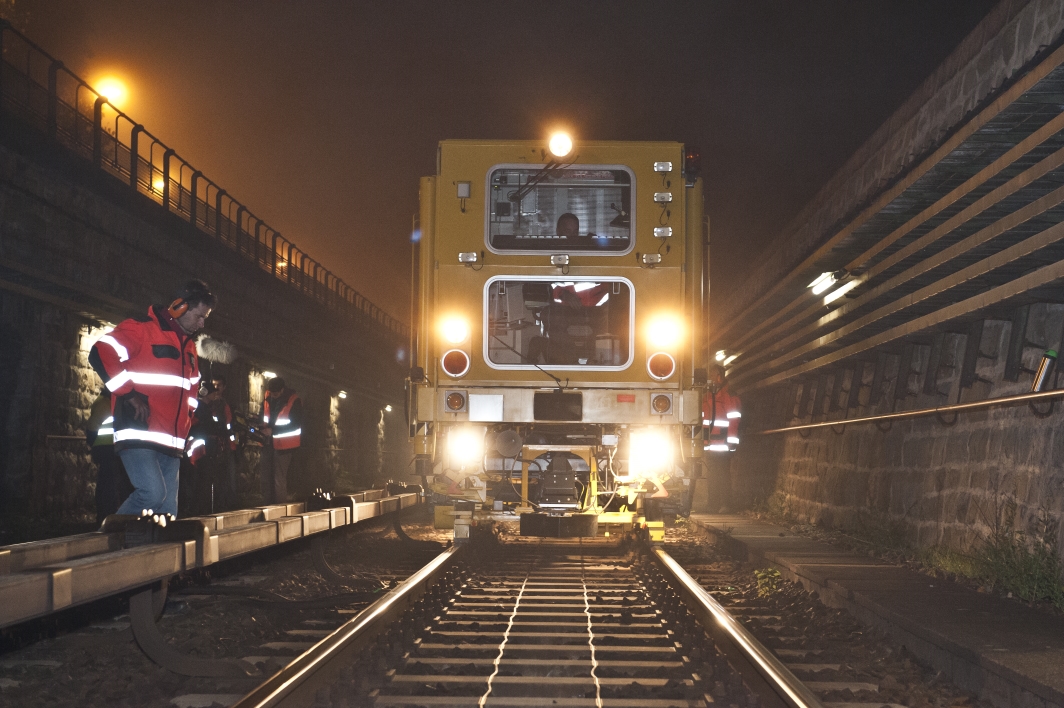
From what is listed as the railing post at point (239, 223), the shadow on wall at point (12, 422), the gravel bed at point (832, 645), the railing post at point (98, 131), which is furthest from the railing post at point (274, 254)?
the gravel bed at point (832, 645)

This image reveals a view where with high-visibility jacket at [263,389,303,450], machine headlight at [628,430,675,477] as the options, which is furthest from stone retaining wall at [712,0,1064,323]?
high-visibility jacket at [263,389,303,450]

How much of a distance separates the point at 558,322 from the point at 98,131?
697 centimetres

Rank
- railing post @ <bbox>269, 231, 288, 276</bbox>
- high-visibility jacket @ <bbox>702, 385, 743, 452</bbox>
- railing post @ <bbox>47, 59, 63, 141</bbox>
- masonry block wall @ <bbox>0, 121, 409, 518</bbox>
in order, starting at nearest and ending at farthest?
1. masonry block wall @ <bbox>0, 121, 409, 518</bbox>
2. railing post @ <bbox>47, 59, 63, 141</bbox>
3. high-visibility jacket @ <bbox>702, 385, 743, 452</bbox>
4. railing post @ <bbox>269, 231, 288, 276</bbox>

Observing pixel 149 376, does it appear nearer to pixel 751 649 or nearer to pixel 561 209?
pixel 751 649

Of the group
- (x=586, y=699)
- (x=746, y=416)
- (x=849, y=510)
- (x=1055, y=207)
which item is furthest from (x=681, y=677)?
(x=746, y=416)

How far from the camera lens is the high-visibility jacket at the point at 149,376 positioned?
6555 millimetres

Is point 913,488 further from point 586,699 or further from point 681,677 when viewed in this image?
point 586,699

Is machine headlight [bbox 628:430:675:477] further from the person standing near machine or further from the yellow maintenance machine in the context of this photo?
the person standing near machine

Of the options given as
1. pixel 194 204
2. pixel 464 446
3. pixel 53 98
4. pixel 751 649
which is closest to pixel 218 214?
pixel 194 204

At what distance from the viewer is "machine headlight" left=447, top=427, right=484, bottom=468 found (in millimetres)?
10023

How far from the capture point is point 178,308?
271 inches

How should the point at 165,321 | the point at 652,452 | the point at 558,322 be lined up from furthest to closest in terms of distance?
the point at 558,322 < the point at 652,452 < the point at 165,321

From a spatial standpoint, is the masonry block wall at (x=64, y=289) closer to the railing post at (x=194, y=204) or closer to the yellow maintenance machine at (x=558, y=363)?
the railing post at (x=194, y=204)

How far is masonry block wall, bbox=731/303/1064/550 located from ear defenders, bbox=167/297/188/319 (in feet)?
18.1
